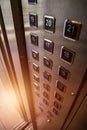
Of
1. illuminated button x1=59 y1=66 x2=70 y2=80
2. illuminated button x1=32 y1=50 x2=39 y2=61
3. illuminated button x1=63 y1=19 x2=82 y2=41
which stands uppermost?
illuminated button x1=63 y1=19 x2=82 y2=41

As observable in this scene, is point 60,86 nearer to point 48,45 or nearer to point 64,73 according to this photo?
point 64,73

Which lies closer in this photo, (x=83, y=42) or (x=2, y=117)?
(x=83, y=42)

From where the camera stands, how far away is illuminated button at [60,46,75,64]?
366mm

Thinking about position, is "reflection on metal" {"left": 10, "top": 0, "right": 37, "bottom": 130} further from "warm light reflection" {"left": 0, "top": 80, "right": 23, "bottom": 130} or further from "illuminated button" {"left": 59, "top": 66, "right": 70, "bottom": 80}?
"warm light reflection" {"left": 0, "top": 80, "right": 23, "bottom": 130}

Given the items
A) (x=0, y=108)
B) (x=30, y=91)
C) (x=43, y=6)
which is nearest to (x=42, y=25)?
(x=43, y=6)

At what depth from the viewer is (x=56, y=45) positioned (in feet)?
1.31

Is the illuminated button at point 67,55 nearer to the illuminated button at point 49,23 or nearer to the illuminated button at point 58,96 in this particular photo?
the illuminated button at point 49,23

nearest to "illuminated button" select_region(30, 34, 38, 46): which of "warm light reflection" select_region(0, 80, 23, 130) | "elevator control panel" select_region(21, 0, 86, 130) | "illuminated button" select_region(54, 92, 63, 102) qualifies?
"elevator control panel" select_region(21, 0, 86, 130)

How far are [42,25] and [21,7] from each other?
11 centimetres

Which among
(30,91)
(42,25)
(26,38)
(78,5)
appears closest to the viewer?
(78,5)

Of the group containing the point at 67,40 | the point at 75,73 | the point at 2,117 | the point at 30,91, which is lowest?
the point at 2,117

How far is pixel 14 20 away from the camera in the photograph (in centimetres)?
44

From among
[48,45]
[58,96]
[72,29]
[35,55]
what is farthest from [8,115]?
[72,29]

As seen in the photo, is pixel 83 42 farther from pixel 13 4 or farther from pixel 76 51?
pixel 13 4
